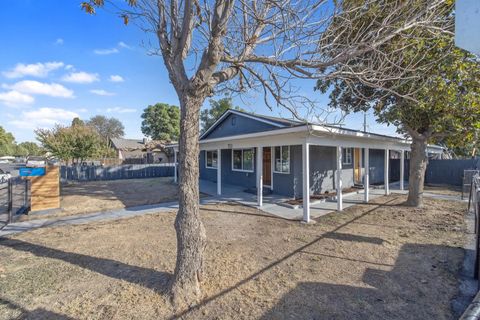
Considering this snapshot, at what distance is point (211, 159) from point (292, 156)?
7.03 meters

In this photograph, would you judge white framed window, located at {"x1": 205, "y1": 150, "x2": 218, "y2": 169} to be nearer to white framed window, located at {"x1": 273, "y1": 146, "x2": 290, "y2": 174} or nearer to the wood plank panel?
white framed window, located at {"x1": 273, "y1": 146, "x2": 290, "y2": 174}

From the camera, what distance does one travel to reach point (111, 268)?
397cm

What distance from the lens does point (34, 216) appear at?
749cm

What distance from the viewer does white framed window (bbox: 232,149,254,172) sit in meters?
12.3

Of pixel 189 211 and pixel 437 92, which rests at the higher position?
pixel 437 92

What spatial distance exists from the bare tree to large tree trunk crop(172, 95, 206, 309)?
0.01 metres

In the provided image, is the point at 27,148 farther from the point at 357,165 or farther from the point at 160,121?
the point at 357,165

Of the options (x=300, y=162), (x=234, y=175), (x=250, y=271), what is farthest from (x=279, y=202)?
(x=250, y=271)

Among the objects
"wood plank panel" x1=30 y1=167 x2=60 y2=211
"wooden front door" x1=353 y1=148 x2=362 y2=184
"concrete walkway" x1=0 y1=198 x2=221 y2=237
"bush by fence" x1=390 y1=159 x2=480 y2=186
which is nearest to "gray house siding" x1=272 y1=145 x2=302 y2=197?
"concrete walkway" x1=0 y1=198 x2=221 y2=237

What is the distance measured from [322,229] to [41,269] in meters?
6.04

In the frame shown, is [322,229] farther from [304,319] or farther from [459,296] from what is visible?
[304,319]

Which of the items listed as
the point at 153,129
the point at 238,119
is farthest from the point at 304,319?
the point at 153,129

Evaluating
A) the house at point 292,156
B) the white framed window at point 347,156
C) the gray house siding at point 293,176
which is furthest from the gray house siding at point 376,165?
the gray house siding at point 293,176

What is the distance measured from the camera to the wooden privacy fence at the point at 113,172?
17.5 m
